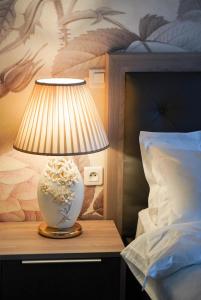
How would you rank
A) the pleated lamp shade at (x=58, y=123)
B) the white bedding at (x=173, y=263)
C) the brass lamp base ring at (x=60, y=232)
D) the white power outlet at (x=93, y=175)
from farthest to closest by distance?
the white power outlet at (x=93, y=175)
the brass lamp base ring at (x=60, y=232)
the pleated lamp shade at (x=58, y=123)
the white bedding at (x=173, y=263)

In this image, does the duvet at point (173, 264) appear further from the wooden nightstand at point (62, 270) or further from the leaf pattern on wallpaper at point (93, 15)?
the leaf pattern on wallpaper at point (93, 15)

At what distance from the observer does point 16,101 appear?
6.93ft

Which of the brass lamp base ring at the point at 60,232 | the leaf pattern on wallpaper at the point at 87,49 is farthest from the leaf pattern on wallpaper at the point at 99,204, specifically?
the leaf pattern on wallpaper at the point at 87,49

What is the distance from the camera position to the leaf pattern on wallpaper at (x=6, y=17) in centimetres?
202

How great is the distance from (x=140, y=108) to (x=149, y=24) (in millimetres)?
354

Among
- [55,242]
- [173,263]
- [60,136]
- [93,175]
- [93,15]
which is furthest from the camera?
[93,175]

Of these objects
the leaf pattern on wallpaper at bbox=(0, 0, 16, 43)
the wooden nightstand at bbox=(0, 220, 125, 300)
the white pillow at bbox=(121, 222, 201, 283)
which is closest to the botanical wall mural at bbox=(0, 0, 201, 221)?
the leaf pattern on wallpaper at bbox=(0, 0, 16, 43)

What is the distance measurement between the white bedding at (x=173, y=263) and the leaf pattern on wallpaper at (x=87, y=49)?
0.79 meters

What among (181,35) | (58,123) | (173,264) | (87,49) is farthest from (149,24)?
(173,264)

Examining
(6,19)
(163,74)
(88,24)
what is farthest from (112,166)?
Result: (6,19)

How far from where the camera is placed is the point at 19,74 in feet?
6.85

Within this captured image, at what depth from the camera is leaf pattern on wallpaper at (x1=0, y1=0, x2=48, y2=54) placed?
2.03 metres

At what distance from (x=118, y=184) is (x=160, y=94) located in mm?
427

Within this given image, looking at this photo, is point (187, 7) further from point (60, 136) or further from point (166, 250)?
point (166, 250)
